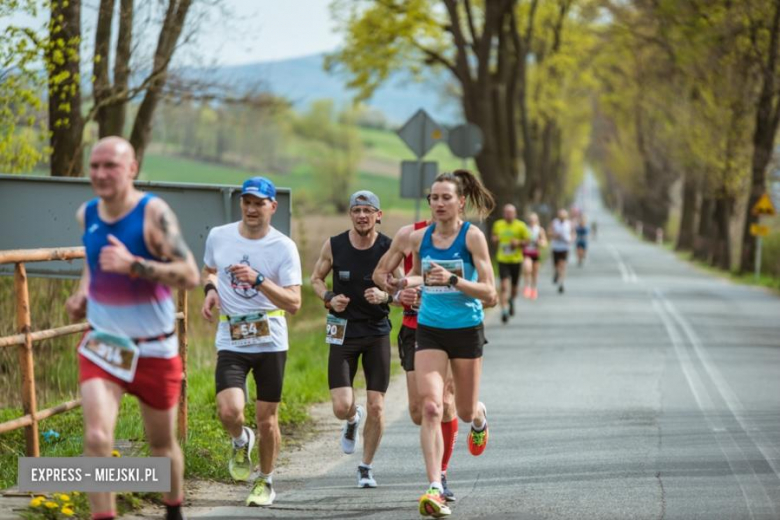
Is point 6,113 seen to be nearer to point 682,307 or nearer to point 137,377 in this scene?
point 137,377

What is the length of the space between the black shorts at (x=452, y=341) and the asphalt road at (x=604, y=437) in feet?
2.95

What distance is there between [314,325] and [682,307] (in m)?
8.05

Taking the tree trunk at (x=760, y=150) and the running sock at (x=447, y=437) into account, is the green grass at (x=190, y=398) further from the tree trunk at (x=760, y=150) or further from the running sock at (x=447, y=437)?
the tree trunk at (x=760, y=150)

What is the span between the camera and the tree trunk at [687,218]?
6444 cm

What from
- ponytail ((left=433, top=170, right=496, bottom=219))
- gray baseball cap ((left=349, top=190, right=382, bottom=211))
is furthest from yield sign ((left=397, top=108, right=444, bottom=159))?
ponytail ((left=433, top=170, right=496, bottom=219))

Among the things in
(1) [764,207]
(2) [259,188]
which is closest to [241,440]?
(2) [259,188]

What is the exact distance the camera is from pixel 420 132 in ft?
68.1

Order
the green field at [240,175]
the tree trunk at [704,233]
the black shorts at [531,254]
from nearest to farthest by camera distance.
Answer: the black shorts at [531,254], the tree trunk at [704,233], the green field at [240,175]

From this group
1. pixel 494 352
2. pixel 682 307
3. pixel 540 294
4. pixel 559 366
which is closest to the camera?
pixel 559 366

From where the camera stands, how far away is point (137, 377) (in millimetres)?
5832

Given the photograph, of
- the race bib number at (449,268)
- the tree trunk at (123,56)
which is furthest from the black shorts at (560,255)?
the race bib number at (449,268)

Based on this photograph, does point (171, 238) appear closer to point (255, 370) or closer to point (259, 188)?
point (259, 188)

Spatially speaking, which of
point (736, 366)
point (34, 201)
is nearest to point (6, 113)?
point (34, 201)

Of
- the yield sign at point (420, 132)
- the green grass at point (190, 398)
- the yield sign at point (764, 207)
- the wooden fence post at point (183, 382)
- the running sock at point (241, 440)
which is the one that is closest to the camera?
the running sock at point (241, 440)
